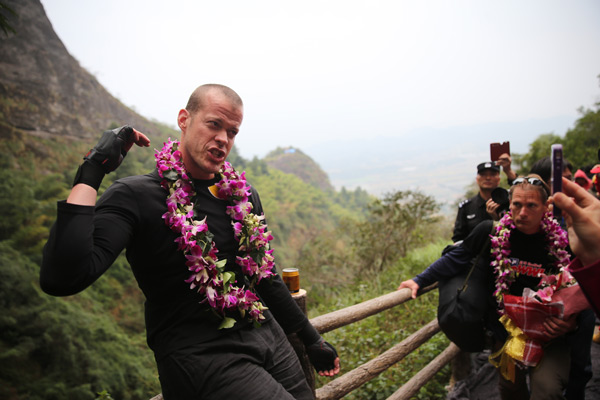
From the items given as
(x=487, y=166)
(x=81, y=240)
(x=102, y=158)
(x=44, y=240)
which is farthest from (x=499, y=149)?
(x=44, y=240)

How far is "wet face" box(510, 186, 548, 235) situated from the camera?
252cm

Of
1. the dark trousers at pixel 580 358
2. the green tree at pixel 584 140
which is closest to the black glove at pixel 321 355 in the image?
the dark trousers at pixel 580 358

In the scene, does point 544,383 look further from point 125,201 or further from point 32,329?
point 32,329

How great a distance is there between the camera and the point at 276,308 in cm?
193

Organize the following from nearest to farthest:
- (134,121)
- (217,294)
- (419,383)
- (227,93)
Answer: (217,294), (227,93), (419,383), (134,121)

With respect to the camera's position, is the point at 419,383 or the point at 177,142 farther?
the point at 419,383

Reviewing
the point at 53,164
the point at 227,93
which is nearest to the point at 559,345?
the point at 227,93

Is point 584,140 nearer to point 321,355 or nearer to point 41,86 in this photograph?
point 321,355

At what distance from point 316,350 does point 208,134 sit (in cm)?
130

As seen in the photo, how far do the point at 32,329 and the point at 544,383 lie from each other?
8531 millimetres

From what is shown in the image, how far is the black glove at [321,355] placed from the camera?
6.59 ft

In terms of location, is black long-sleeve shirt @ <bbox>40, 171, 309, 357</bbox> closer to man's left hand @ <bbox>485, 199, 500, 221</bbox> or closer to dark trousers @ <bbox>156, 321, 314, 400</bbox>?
dark trousers @ <bbox>156, 321, 314, 400</bbox>

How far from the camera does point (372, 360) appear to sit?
2.81 m

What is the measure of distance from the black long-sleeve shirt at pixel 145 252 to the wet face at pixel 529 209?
1.94 m
